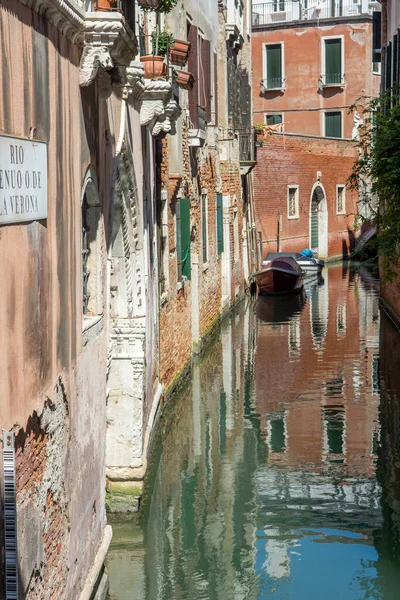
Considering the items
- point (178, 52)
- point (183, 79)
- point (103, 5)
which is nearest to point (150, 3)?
point (178, 52)

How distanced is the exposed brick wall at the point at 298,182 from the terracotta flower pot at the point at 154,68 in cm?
1947

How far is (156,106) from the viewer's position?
9102 millimetres

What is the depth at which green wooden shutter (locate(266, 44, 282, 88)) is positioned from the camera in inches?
1447

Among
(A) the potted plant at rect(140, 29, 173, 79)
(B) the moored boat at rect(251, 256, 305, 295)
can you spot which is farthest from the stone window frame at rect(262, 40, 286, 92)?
(A) the potted plant at rect(140, 29, 173, 79)

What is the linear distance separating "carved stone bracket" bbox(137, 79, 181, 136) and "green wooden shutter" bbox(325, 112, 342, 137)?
2778 centimetres

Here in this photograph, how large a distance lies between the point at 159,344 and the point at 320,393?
9.33 feet

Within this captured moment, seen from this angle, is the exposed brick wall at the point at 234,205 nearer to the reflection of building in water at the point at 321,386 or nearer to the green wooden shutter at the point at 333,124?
the reflection of building in water at the point at 321,386

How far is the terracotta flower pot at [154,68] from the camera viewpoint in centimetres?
877

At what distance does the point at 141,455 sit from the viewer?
8961 mm

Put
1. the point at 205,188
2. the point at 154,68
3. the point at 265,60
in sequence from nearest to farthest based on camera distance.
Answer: the point at 154,68 → the point at 205,188 → the point at 265,60

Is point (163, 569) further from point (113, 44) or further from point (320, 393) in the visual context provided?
point (320, 393)

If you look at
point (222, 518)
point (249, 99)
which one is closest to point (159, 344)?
point (222, 518)

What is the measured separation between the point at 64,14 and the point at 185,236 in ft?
30.7

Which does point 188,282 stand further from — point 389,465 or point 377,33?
point 377,33
